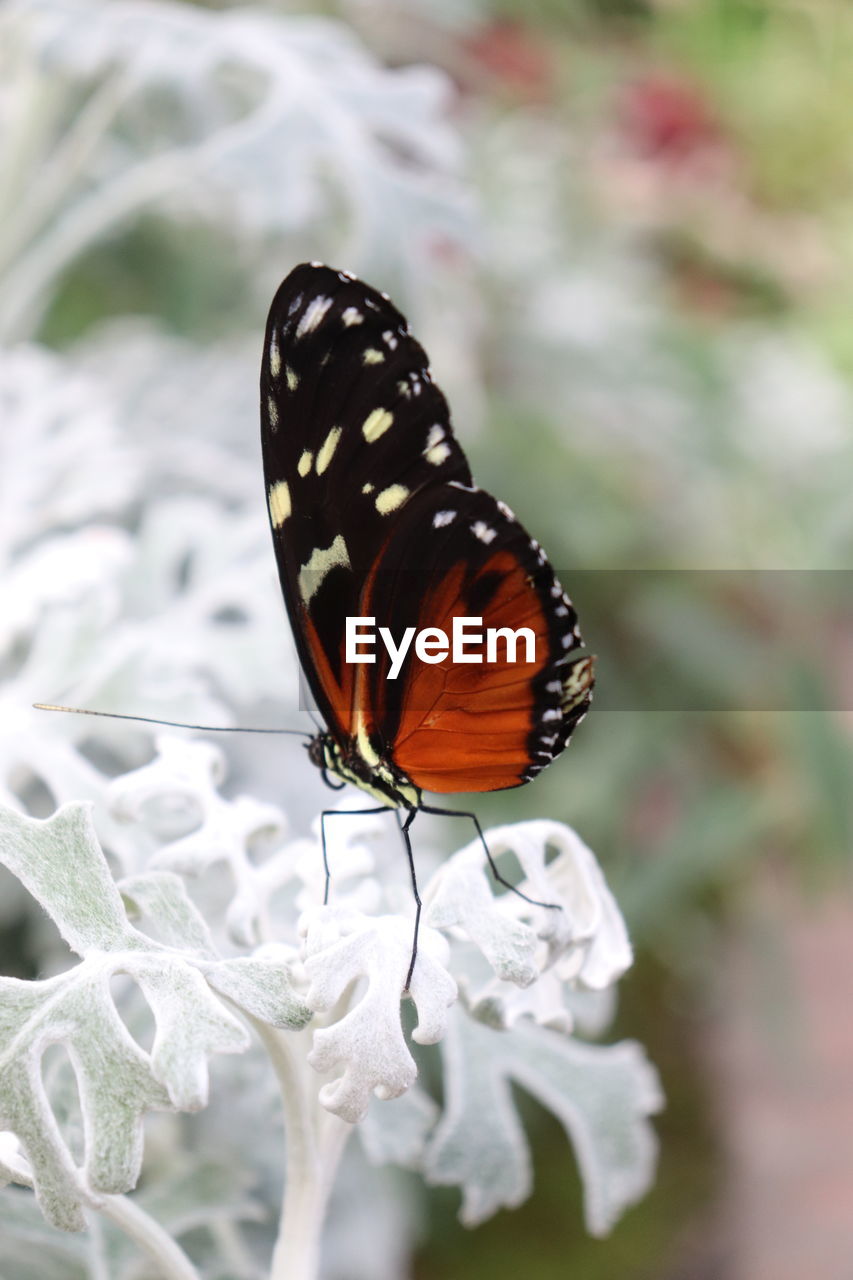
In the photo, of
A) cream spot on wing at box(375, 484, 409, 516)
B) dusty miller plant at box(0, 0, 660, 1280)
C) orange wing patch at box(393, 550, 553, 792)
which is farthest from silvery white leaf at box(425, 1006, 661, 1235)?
cream spot on wing at box(375, 484, 409, 516)

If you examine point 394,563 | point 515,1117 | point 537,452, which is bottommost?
point 515,1117

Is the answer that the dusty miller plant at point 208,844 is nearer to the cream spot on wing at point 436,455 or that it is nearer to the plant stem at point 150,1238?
the plant stem at point 150,1238

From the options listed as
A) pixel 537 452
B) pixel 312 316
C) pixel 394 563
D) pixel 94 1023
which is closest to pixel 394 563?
pixel 394 563

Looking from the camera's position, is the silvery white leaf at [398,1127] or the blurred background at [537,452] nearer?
the silvery white leaf at [398,1127]

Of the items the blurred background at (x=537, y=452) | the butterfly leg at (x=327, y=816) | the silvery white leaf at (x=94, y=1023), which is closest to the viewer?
the silvery white leaf at (x=94, y=1023)

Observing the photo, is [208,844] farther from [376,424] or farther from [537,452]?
[537,452]

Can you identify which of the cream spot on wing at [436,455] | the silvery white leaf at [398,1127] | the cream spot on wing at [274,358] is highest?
the cream spot on wing at [274,358]

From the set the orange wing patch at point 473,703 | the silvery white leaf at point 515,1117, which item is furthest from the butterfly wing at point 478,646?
the silvery white leaf at point 515,1117
